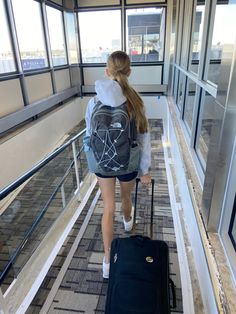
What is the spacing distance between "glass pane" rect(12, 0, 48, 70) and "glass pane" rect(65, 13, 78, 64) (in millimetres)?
1358

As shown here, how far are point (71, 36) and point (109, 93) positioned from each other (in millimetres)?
5996

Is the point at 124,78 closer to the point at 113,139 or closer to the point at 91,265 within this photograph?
the point at 113,139

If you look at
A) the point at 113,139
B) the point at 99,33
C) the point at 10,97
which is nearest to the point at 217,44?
the point at 113,139

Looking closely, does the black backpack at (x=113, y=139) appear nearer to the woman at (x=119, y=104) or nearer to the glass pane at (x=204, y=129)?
the woman at (x=119, y=104)

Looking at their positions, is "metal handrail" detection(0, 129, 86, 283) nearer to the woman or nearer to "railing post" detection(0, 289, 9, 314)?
"railing post" detection(0, 289, 9, 314)

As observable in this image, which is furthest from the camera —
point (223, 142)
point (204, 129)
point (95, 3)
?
point (95, 3)

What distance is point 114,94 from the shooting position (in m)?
1.25

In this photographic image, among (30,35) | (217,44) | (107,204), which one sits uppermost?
(30,35)

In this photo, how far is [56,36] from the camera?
580cm

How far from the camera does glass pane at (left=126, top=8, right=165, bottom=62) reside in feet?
20.4

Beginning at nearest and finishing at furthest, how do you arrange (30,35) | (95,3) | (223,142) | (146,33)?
1. (223,142)
2. (30,35)
3. (95,3)
4. (146,33)

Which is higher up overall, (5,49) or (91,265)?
(5,49)

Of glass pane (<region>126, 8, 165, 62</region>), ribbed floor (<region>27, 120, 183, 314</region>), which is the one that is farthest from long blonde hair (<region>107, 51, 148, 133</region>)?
glass pane (<region>126, 8, 165, 62</region>)

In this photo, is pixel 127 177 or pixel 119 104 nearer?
pixel 119 104
